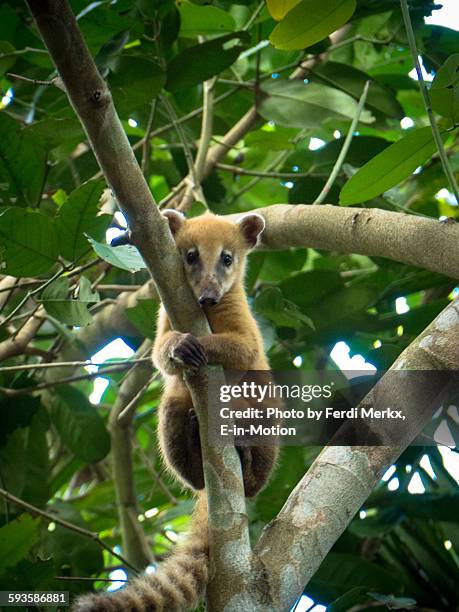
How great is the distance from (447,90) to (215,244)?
211 centimetres

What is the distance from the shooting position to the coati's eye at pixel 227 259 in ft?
16.8

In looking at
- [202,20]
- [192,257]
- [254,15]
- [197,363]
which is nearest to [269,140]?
[254,15]

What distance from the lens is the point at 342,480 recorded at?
3.13 metres

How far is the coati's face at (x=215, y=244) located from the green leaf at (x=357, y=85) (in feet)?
4.03

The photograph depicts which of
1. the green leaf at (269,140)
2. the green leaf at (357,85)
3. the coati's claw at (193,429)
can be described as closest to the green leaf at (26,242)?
the coati's claw at (193,429)

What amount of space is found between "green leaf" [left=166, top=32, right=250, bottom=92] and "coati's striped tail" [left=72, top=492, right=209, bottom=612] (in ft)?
9.07

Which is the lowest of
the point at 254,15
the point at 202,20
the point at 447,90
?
the point at 447,90

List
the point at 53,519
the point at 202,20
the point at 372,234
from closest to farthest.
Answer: the point at 372,234 < the point at 53,519 < the point at 202,20

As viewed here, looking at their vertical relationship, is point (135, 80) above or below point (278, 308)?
above

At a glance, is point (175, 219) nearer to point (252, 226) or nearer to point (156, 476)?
point (252, 226)

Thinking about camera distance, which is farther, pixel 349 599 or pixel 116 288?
pixel 116 288

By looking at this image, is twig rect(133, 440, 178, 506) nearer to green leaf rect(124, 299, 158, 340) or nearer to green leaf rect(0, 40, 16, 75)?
green leaf rect(124, 299, 158, 340)

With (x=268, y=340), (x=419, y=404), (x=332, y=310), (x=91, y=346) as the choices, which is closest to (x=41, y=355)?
(x=91, y=346)

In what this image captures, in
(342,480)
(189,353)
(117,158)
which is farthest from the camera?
(189,353)
